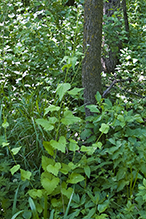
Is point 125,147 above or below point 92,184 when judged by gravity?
above

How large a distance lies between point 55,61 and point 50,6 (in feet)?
3.01

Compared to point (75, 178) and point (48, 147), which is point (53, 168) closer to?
point (48, 147)

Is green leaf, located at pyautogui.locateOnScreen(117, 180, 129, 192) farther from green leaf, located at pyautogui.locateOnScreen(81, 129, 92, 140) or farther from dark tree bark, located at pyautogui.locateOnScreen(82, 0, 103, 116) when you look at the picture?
dark tree bark, located at pyautogui.locateOnScreen(82, 0, 103, 116)

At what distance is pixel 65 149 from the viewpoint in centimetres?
214

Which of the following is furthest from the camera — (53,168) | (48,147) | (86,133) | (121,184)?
(86,133)

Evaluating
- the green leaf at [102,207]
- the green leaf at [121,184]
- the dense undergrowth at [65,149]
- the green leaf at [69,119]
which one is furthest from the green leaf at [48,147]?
the green leaf at [121,184]

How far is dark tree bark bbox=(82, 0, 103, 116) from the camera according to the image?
2.06m

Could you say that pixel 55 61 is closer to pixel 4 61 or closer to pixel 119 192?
→ pixel 4 61

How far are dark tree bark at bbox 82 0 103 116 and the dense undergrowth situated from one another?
0.42ft

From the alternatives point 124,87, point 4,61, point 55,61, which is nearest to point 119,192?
point 124,87

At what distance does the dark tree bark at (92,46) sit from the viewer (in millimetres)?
2064

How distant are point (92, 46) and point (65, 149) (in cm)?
105

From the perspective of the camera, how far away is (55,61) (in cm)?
307

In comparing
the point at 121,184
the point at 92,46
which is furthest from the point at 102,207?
the point at 92,46
